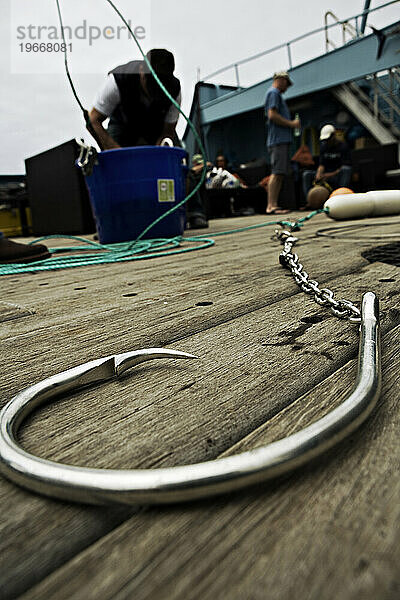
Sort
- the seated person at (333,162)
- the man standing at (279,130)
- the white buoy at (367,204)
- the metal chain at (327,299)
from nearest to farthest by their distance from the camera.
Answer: the metal chain at (327,299) → the white buoy at (367,204) → the man standing at (279,130) → the seated person at (333,162)

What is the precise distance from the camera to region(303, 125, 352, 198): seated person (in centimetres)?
571

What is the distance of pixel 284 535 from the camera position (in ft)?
0.77

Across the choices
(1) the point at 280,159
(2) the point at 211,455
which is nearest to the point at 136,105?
(1) the point at 280,159

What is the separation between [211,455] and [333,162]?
605 centimetres

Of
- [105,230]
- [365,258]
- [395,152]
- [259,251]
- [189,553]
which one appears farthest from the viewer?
[395,152]

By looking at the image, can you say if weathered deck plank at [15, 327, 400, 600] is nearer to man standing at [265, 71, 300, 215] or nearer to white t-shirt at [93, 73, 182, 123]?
white t-shirt at [93, 73, 182, 123]

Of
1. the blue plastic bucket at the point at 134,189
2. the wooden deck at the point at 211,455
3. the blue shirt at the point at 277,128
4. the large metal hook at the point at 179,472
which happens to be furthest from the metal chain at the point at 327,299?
the blue shirt at the point at 277,128

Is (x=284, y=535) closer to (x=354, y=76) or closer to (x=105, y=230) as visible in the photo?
(x=105, y=230)

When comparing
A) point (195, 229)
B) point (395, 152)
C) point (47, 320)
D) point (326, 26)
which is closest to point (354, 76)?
point (326, 26)

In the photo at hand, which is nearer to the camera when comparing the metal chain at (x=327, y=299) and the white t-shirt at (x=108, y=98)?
the metal chain at (x=327, y=299)

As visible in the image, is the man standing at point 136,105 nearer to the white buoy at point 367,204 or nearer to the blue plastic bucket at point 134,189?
the blue plastic bucket at point 134,189

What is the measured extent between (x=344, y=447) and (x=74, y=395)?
248 mm

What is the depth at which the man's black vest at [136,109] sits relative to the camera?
7.27 feet

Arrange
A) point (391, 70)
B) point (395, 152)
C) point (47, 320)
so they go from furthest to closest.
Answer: point (391, 70)
point (395, 152)
point (47, 320)
